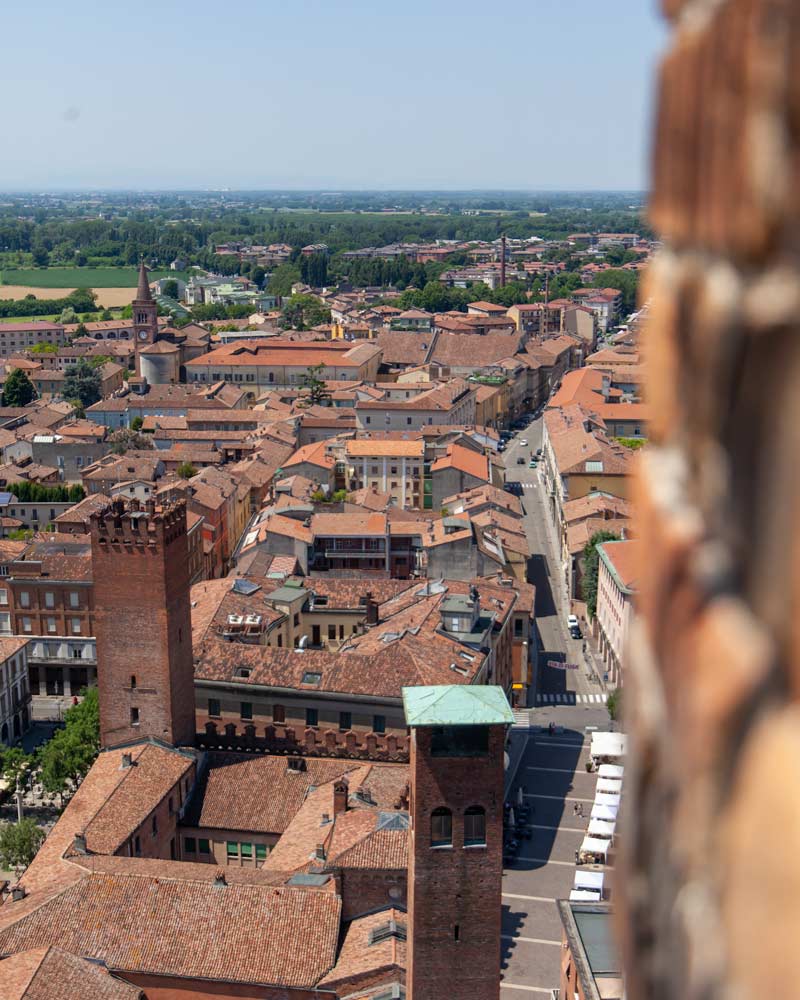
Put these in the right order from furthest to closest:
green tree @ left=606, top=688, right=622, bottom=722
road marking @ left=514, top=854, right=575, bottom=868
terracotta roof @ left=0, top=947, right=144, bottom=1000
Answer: green tree @ left=606, top=688, right=622, bottom=722 → road marking @ left=514, top=854, right=575, bottom=868 → terracotta roof @ left=0, top=947, right=144, bottom=1000

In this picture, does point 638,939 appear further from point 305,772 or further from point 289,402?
point 289,402

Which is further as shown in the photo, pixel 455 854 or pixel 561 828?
pixel 561 828

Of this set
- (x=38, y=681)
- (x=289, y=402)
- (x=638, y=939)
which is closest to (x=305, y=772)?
(x=38, y=681)

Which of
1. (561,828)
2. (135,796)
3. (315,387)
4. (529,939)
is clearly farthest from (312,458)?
(529,939)

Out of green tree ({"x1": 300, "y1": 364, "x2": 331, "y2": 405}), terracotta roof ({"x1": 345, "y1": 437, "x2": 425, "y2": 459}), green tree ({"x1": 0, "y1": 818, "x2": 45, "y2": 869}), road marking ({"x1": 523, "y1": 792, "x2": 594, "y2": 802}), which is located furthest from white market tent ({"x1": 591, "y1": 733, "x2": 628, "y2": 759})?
green tree ({"x1": 300, "y1": 364, "x2": 331, "y2": 405})

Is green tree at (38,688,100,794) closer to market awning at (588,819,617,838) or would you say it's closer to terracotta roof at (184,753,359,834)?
terracotta roof at (184,753,359,834)

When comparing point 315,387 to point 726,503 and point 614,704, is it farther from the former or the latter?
point 726,503
